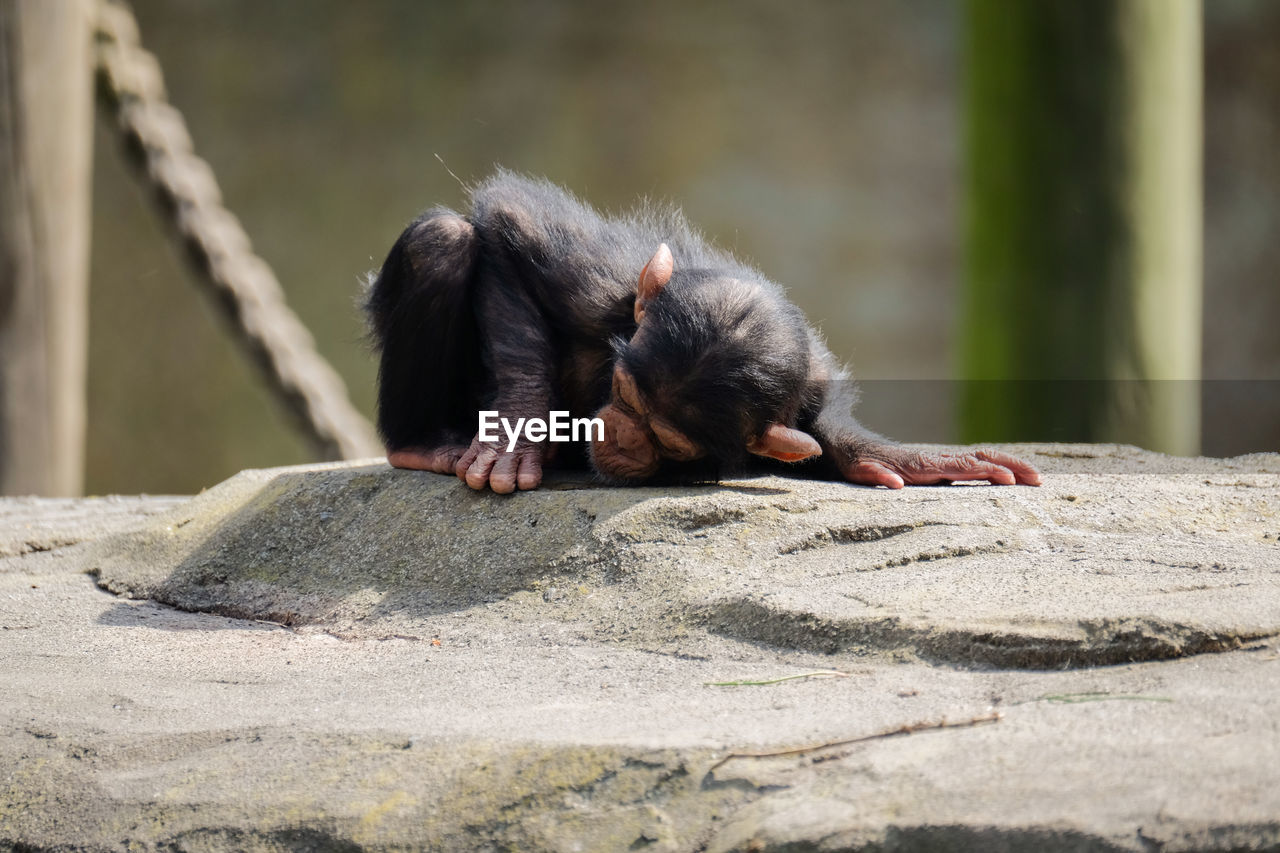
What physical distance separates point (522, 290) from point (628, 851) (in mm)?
2486

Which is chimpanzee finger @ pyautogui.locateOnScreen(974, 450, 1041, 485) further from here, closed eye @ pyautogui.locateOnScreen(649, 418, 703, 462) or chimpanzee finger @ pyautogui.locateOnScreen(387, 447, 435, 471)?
chimpanzee finger @ pyautogui.locateOnScreen(387, 447, 435, 471)

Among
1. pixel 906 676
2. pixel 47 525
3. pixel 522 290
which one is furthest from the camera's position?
pixel 47 525

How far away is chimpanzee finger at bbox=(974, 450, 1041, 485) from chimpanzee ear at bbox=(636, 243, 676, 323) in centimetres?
120

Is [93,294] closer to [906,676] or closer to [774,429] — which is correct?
[774,429]

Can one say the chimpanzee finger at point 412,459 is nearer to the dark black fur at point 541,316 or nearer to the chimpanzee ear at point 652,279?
the dark black fur at point 541,316

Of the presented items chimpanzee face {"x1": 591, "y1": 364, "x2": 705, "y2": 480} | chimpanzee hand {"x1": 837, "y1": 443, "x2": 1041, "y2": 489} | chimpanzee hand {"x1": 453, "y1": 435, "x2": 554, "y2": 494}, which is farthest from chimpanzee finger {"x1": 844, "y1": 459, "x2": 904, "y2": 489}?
chimpanzee hand {"x1": 453, "y1": 435, "x2": 554, "y2": 494}

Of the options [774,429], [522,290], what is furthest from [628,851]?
[522,290]

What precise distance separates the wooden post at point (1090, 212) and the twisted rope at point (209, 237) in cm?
337

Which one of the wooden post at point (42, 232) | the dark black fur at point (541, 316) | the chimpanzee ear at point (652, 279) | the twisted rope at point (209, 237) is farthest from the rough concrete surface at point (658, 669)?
the wooden post at point (42, 232)

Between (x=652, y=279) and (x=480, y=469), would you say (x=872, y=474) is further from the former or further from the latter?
(x=480, y=469)

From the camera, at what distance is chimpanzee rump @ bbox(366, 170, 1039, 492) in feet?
11.7

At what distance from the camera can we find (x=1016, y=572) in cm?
285

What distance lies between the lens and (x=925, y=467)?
399cm

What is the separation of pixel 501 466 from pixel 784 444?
2.73ft
